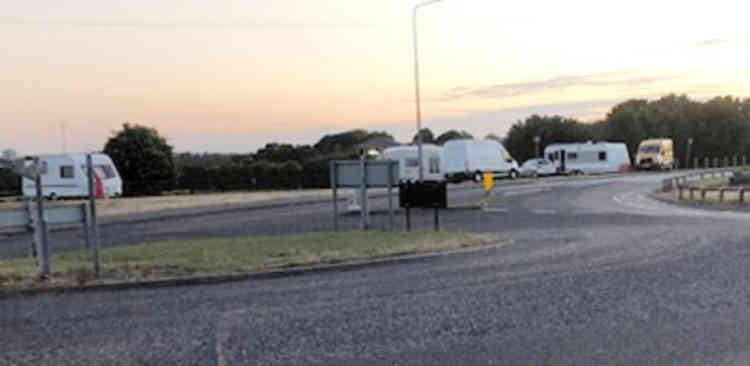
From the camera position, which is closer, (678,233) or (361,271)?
(361,271)

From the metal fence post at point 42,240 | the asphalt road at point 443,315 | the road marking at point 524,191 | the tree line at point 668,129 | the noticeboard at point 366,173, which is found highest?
the tree line at point 668,129

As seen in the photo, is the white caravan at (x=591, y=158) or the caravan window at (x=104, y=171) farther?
the white caravan at (x=591, y=158)

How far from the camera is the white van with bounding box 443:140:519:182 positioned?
44000mm

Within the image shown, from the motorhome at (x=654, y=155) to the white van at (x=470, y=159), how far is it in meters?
17.0

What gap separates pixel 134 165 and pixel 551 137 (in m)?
46.5

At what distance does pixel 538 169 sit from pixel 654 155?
10.1 metres

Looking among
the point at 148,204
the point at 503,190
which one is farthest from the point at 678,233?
the point at 148,204

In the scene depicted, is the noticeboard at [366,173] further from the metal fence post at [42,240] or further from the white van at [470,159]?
the white van at [470,159]

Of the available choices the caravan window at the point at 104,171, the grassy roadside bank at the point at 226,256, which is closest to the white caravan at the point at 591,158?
the caravan window at the point at 104,171

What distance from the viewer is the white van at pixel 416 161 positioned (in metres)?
39.2

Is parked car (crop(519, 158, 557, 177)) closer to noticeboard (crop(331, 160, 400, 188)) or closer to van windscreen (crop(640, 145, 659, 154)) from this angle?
van windscreen (crop(640, 145, 659, 154))

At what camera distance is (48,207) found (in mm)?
10359

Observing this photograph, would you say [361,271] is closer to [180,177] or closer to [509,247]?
[509,247]

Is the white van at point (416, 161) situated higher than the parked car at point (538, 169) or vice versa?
the white van at point (416, 161)
